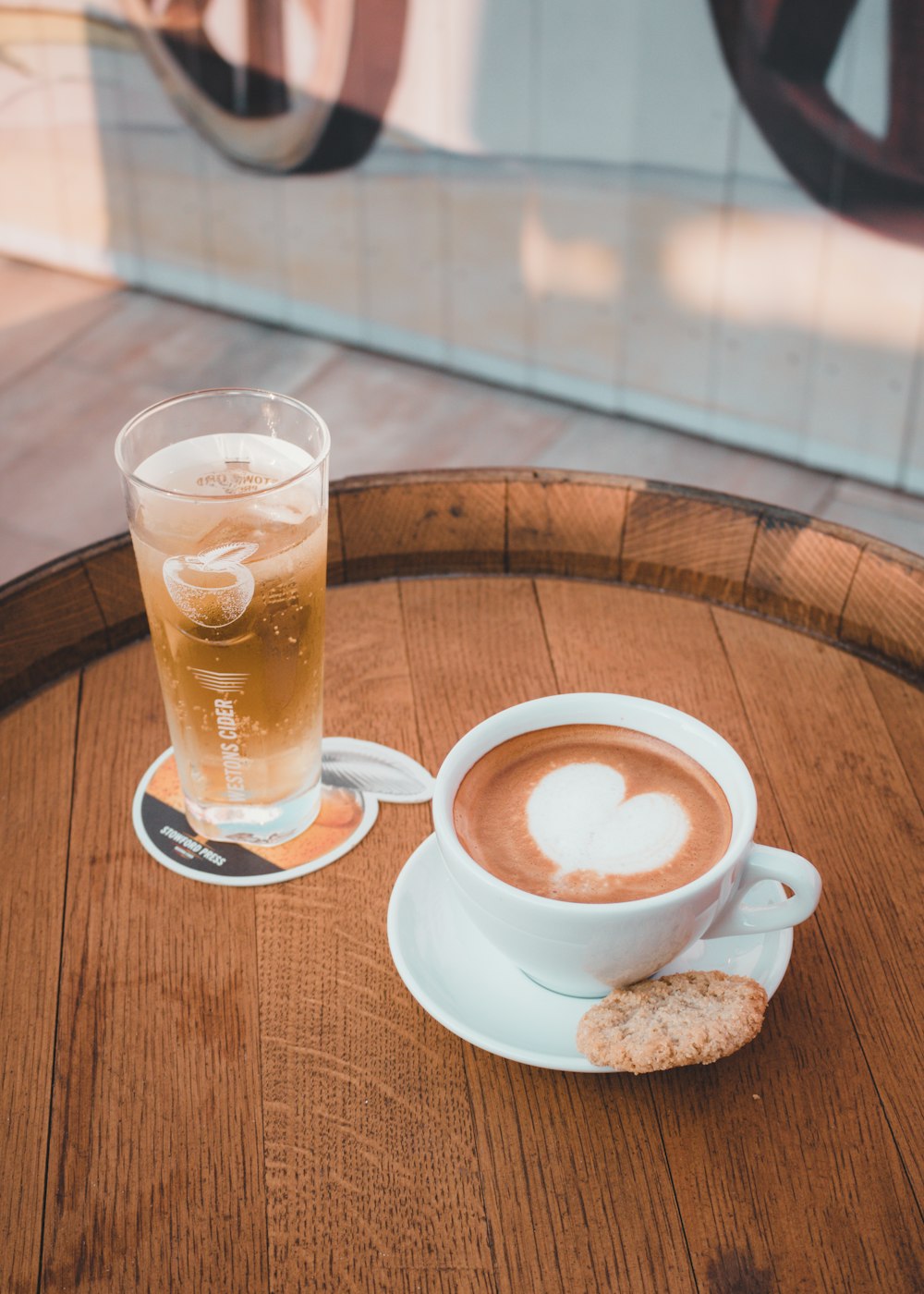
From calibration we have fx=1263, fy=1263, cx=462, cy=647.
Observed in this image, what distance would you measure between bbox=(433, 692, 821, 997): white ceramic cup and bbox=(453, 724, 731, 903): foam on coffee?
13mm

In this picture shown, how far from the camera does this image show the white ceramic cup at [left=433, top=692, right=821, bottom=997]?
0.58 metres

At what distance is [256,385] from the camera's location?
2.51 meters

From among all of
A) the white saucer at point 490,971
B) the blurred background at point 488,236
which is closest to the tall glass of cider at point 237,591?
the white saucer at point 490,971

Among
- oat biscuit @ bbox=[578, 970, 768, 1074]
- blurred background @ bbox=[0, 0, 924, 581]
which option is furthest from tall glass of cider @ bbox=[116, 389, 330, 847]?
blurred background @ bbox=[0, 0, 924, 581]

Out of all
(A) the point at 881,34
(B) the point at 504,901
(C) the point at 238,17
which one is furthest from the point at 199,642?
(C) the point at 238,17

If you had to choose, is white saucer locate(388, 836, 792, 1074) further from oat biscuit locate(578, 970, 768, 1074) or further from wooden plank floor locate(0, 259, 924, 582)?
wooden plank floor locate(0, 259, 924, 582)

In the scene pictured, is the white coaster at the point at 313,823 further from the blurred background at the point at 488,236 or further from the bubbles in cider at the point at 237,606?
the blurred background at the point at 488,236

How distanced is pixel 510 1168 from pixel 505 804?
0.18 m

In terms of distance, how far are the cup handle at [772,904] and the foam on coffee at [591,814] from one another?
2 centimetres

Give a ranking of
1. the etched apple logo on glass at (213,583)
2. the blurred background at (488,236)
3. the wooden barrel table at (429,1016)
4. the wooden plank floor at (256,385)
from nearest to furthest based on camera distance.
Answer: the wooden barrel table at (429,1016)
the etched apple logo on glass at (213,583)
the blurred background at (488,236)
the wooden plank floor at (256,385)

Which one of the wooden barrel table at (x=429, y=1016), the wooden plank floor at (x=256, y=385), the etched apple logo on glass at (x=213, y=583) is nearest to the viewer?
the wooden barrel table at (x=429, y=1016)

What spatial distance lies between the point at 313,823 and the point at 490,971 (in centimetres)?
16

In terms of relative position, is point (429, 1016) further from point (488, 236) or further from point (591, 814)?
point (488, 236)

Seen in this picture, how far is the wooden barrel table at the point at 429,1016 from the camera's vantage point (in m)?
0.56
